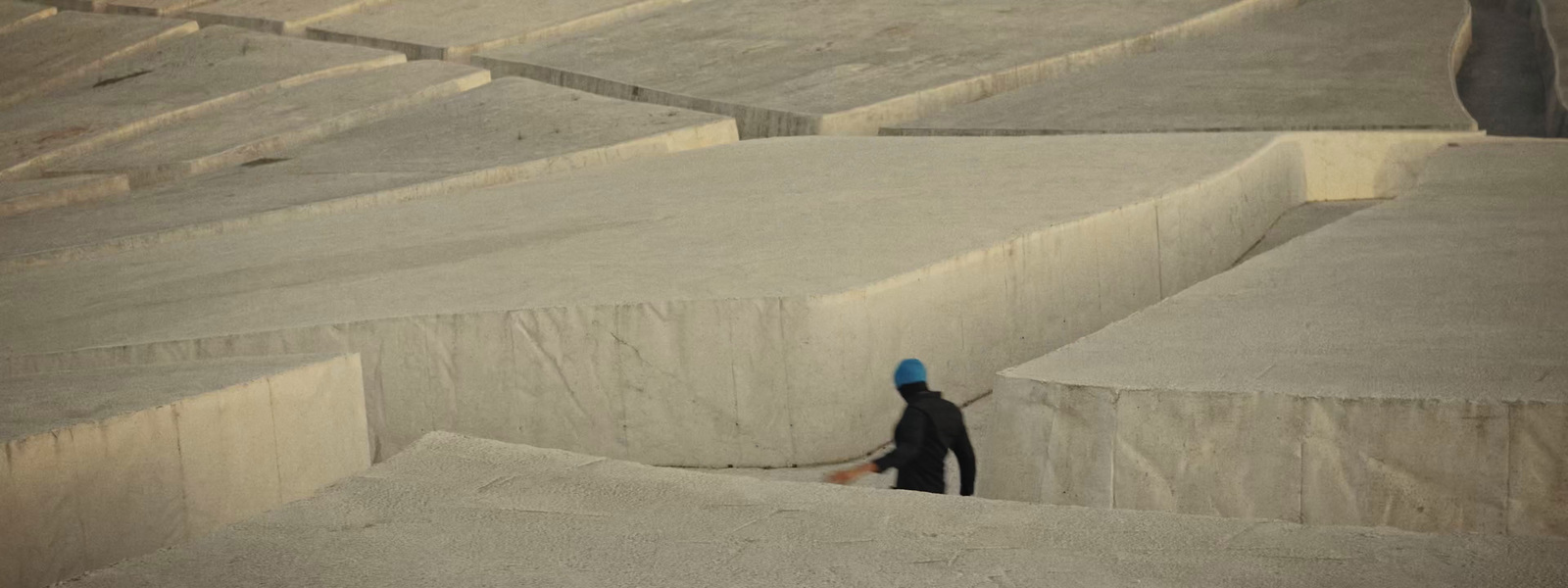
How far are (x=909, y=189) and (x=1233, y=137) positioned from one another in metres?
2.25

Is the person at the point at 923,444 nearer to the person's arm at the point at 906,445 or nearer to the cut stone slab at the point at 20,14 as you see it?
the person's arm at the point at 906,445

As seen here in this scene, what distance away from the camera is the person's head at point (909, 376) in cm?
495

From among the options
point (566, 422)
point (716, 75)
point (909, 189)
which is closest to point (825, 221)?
point (909, 189)

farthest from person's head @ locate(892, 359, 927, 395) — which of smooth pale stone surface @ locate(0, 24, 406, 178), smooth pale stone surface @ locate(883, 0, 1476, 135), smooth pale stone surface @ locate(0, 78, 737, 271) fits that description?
smooth pale stone surface @ locate(0, 24, 406, 178)

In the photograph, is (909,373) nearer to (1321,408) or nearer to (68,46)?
(1321,408)

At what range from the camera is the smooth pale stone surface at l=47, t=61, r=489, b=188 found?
35.2ft

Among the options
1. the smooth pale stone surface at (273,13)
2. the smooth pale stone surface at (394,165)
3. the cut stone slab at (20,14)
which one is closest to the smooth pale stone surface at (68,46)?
the cut stone slab at (20,14)

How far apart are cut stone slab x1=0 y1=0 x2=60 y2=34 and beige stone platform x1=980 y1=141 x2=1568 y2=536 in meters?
13.4

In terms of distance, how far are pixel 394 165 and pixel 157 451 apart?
567 cm

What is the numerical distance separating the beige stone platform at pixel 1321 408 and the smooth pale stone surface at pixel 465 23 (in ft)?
29.9

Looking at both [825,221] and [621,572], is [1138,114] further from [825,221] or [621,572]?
[621,572]

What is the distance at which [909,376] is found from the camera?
16.3ft

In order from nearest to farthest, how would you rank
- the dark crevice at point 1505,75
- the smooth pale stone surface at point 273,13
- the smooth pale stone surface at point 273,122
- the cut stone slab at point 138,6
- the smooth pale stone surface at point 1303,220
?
the smooth pale stone surface at point 1303,220 < the smooth pale stone surface at point 273,122 < the dark crevice at point 1505,75 < the smooth pale stone surface at point 273,13 < the cut stone slab at point 138,6

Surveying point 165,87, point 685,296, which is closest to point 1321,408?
point 685,296
